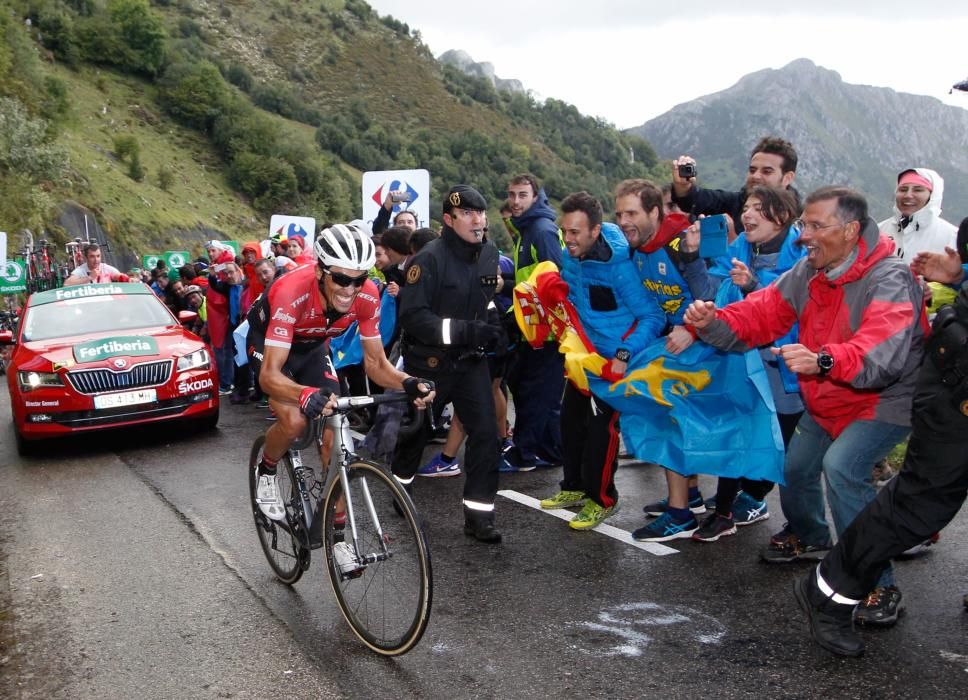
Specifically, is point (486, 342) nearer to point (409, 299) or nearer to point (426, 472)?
point (409, 299)

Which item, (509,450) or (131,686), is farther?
(509,450)

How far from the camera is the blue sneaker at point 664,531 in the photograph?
5.58 m

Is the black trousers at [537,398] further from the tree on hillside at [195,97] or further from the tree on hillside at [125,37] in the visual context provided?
the tree on hillside at [125,37]

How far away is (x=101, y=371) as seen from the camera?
29.1 feet

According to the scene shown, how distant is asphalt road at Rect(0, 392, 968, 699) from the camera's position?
3783mm

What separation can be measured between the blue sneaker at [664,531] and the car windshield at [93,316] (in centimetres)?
651

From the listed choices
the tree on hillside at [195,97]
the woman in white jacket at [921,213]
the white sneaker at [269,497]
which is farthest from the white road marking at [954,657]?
the tree on hillside at [195,97]

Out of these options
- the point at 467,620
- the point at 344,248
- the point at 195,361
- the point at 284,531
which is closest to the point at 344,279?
the point at 344,248

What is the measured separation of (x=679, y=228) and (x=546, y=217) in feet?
Result: 6.87

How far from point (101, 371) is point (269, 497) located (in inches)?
182

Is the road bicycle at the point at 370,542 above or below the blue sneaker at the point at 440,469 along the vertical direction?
above

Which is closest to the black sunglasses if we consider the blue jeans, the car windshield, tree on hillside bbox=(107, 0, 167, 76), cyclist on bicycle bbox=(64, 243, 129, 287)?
the blue jeans

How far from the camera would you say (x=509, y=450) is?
308 inches

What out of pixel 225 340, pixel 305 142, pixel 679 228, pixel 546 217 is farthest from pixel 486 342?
pixel 305 142
